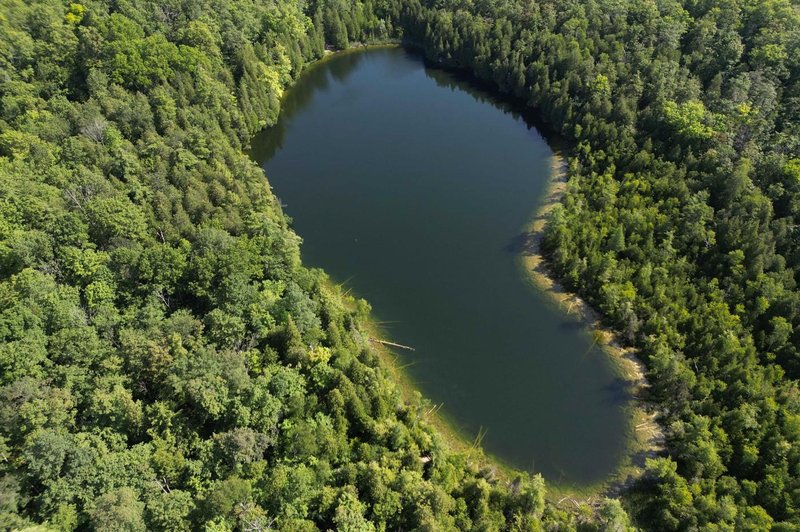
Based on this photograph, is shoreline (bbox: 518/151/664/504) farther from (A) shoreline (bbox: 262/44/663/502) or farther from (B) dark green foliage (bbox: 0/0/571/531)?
(B) dark green foliage (bbox: 0/0/571/531)

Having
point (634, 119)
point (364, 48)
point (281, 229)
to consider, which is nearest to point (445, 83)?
point (364, 48)

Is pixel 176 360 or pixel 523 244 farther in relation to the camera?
pixel 523 244

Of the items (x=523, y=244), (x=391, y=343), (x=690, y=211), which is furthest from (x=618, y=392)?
(x=690, y=211)

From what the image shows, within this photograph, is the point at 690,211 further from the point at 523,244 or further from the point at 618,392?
the point at 618,392

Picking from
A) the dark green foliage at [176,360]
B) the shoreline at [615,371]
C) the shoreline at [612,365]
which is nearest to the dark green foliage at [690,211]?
the shoreline at [612,365]

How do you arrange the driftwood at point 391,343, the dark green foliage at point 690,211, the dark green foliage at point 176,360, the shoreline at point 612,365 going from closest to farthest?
the dark green foliage at point 176,360 → the dark green foliage at point 690,211 → the shoreline at point 612,365 → the driftwood at point 391,343

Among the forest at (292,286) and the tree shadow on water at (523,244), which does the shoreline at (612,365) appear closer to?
the tree shadow on water at (523,244)
